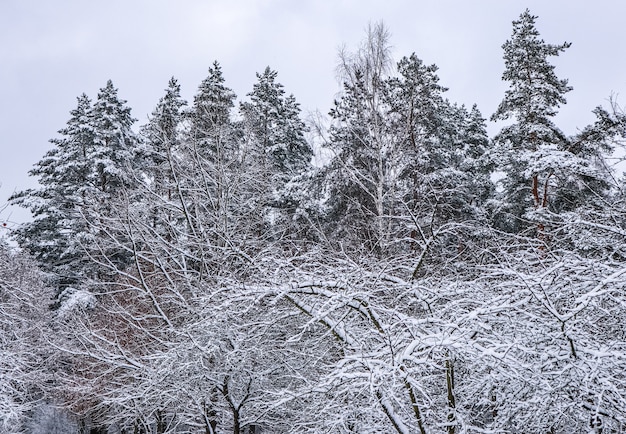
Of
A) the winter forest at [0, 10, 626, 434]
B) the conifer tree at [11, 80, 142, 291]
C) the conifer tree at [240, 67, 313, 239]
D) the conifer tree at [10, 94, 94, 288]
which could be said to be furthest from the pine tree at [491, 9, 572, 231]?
the conifer tree at [10, 94, 94, 288]

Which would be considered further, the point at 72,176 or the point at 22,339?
the point at 72,176

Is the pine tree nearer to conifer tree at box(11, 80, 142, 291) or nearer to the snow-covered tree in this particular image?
the snow-covered tree

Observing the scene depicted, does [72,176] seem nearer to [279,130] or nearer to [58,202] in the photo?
[58,202]

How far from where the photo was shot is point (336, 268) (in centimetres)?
543

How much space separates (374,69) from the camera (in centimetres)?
1370

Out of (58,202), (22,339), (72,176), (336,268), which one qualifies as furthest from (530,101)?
(58,202)

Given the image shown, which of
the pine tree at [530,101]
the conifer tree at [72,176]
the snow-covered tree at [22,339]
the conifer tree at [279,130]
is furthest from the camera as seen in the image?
the conifer tree at [72,176]

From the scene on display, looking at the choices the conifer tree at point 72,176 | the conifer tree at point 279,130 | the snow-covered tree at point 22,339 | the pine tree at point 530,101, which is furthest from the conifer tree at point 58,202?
the pine tree at point 530,101

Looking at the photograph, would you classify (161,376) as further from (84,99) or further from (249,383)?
(84,99)

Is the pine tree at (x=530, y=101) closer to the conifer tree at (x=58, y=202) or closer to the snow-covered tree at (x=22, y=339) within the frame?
the snow-covered tree at (x=22, y=339)

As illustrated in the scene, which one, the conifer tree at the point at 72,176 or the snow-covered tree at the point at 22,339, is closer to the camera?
the snow-covered tree at the point at 22,339

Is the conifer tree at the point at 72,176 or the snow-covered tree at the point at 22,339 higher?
the conifer tree at the point at 72,176

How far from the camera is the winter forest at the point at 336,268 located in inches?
156

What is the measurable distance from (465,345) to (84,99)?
91.6 ft
